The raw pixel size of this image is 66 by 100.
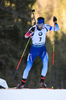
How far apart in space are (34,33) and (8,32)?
16.9 ft
